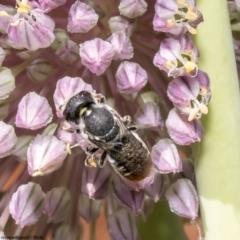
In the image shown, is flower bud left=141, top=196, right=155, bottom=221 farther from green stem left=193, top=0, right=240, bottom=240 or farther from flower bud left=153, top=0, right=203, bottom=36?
flower bud left=153, top=0, right=203, bottom=36

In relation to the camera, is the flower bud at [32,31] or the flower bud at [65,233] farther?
the flower bud at [65,233]

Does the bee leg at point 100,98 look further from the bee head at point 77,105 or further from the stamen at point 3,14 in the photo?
the stamen at point 3,14

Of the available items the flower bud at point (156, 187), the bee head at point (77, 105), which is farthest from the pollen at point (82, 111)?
the flower bud at point (156, 187)

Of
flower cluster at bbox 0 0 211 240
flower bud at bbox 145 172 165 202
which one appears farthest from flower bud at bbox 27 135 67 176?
flower bud at bbox 145 172 165 202

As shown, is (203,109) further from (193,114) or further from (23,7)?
(23,7)

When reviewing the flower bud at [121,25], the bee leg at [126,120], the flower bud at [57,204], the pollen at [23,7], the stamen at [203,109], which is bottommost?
the flower bud at [57,204]

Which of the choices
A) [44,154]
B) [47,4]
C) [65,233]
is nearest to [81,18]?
[47,4]

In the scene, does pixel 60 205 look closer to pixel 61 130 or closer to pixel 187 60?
pixel 61 130

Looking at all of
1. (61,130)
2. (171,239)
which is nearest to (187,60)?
(61,130)
